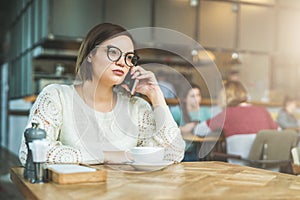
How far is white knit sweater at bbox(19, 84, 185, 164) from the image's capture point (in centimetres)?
184

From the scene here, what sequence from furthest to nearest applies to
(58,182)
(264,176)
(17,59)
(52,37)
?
1. (17,59)
2. (52,37)
3. (264,176)
4. (58,182)

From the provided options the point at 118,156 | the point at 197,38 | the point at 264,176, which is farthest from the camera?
the point at 197,38

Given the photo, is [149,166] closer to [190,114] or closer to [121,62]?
[121,62]

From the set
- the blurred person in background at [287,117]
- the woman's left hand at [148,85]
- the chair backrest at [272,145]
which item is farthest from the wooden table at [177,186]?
the blurred person in background at [287,117]

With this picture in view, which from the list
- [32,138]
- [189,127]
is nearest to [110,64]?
[32,138]

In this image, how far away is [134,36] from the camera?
202 cm

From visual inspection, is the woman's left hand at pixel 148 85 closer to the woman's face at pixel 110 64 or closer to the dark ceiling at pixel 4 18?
the woman's face at pixel 110 64

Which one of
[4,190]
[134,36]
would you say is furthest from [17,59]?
[134,36]

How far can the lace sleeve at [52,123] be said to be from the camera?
5.57 feet

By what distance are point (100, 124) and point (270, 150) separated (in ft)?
7.30

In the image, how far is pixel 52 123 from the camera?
182 cm

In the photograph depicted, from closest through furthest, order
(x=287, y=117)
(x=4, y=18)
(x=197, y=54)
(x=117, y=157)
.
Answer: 1. (x=117, y=157)
2. (x=287, y=117)
3. (x=197, y=54)
4. (x=4, y=18)

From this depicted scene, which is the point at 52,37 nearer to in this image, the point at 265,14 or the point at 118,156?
the point at 265,14

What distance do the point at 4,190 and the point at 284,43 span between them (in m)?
5.34
